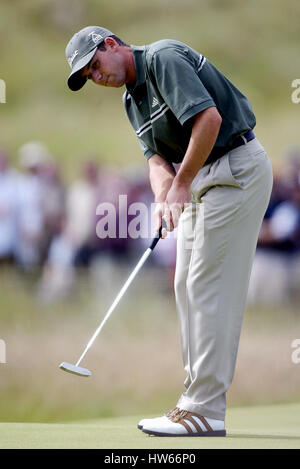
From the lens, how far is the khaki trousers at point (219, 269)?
6.40ft

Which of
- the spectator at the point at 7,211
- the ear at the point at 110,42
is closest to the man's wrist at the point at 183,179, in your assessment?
the ear at the point at 110,42

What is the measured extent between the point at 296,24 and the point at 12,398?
10.8 feet

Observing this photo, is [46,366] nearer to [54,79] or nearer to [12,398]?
[12,398]

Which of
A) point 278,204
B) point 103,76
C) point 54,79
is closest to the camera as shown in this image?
point 103,76

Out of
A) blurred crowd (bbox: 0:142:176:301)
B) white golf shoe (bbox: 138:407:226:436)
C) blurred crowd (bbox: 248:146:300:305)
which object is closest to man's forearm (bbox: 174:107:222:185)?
white golf shoe (bbox: 138:407:226:436)

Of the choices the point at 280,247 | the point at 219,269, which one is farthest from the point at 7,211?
the point at 219,269

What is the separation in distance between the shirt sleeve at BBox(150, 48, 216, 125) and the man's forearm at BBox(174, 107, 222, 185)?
0.09 ft

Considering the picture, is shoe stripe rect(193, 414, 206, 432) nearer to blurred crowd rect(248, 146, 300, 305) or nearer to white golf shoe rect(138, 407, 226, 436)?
white golf shoe rect(138, 407, 226, 436)

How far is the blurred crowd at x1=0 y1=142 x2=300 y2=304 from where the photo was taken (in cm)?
476

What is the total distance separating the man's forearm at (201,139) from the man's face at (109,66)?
282 mm

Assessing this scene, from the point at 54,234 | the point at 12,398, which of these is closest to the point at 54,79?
the point at 54,234

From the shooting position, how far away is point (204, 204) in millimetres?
1999

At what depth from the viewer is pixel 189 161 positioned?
1.88 m

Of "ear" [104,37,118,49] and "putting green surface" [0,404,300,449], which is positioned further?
"ear" [104,37,118,49]
